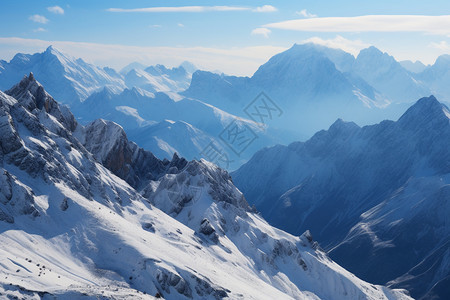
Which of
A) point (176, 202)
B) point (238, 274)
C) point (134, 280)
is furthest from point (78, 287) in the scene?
point (176, 202)

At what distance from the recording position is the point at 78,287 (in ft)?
245

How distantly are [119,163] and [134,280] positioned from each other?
87.3 metres

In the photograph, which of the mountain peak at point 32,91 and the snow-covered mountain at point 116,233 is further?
the mountain peak at point 32,91

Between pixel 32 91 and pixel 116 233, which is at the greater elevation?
pixel 32 91

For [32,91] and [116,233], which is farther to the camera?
[32,91]

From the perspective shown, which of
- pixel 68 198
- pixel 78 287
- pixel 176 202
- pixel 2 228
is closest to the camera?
pixel 78 287

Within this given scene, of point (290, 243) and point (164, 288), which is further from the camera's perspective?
point (290, 243)

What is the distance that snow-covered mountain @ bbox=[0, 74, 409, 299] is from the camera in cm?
8694

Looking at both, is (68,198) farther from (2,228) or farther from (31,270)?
(31,270)

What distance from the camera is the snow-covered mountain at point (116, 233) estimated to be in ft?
285

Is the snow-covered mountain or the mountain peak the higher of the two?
the mountain peak

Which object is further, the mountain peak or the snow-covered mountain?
the mountain peak

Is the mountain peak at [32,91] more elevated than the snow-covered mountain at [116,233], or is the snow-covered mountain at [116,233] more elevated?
the mountain peak at [32,91]

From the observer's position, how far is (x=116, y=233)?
337ft
